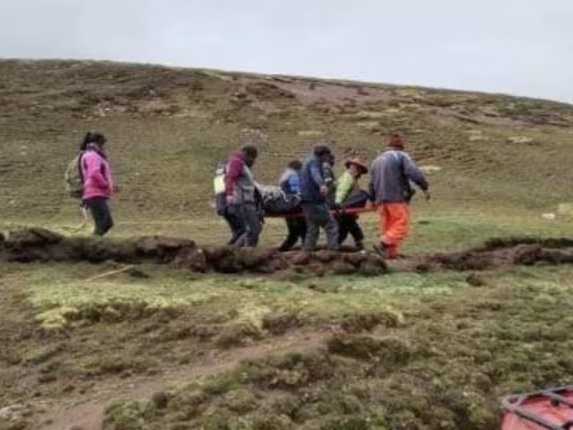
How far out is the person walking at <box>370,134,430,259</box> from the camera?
52.0 feet

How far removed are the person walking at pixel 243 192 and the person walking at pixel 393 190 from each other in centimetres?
177

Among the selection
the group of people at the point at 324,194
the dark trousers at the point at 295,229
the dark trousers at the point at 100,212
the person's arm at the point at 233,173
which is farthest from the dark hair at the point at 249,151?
the dark trousers at the point at 100,212

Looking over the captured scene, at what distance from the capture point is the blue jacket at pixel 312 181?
1588 centimetres

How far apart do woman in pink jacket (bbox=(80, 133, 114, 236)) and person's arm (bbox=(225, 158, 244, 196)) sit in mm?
1797

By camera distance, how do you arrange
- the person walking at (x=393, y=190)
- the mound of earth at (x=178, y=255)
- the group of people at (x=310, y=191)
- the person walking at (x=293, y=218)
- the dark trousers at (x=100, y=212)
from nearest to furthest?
the mound of earth at (x=178, y=255) → the person walking at (x=393, y=190) → the group of people at (x=310, y=191) → the dark trousers at (x=100, y=212) → the person walking at (x=293, y=218)

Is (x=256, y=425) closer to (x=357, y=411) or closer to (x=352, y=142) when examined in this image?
(x=357, y=411)

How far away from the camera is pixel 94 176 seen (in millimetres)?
16234

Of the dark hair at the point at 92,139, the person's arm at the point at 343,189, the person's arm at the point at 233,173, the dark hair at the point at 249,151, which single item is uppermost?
the dark hair at the point at 92,139

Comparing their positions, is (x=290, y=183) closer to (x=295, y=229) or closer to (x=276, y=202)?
(x=276, y=202)

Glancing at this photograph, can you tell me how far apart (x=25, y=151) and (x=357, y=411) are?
101 feet

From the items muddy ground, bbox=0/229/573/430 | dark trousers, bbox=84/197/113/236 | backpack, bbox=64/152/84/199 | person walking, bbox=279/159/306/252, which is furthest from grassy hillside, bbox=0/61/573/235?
muddy ground, bbox=0/229/573/430

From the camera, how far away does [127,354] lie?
10156 mm

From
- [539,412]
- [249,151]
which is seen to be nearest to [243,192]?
[249,151]

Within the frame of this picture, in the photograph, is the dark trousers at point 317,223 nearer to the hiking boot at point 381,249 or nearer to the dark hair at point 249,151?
the hiking boot at point 381,249
